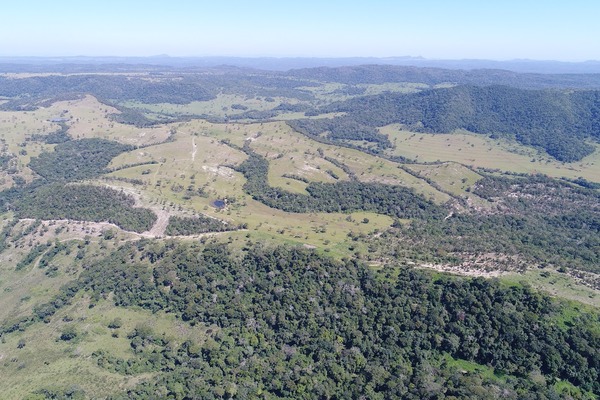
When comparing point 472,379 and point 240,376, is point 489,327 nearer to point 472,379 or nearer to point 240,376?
point 472,379

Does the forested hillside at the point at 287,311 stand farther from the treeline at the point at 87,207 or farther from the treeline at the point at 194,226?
the treeline at the point at 87,207

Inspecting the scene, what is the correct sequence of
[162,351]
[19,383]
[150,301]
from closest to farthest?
[19,383], [162,351], [150,301]

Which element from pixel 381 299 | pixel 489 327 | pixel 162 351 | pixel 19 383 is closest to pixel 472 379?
pixel 489 327

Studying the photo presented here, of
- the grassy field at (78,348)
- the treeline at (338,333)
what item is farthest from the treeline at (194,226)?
the grassy field at (78,348)

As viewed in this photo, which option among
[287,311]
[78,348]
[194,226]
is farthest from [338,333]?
[194,226]

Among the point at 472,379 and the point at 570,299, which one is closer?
the point at 472,379

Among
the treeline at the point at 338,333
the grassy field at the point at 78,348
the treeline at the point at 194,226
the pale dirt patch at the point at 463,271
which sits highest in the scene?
the treeline at the point at 194,226

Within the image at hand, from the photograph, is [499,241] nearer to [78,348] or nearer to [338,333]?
[338,333]
